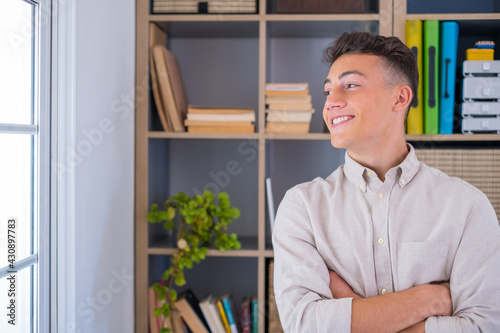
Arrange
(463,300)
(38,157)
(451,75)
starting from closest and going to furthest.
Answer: (463,300)
(38,157)
(451,75)

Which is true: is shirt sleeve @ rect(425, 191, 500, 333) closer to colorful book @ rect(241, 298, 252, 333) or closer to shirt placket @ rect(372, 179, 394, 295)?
shirt placket @ rect(372, 179, 394, 295)

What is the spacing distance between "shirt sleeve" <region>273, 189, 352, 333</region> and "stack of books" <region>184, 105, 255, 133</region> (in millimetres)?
736

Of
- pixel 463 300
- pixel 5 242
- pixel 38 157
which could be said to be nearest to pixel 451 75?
pixel 463 300

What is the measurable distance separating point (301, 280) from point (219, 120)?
1.01m

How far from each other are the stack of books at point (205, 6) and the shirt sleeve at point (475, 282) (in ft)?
4.19

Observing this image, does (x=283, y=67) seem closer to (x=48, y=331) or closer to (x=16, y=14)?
(x=16, y=14)

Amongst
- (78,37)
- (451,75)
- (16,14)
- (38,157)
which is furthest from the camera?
(451,75)

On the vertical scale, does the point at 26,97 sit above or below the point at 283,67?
below

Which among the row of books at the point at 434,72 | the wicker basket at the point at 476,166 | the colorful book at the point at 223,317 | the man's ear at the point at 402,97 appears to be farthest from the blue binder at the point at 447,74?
the colorful book at the point at 223,317

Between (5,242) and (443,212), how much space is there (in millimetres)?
1158

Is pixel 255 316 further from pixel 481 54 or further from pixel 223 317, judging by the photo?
pixel 481 54

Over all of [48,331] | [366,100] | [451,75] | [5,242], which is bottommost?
[48,331]

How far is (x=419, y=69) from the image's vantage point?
2025 millimetres

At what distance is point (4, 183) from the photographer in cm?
128
